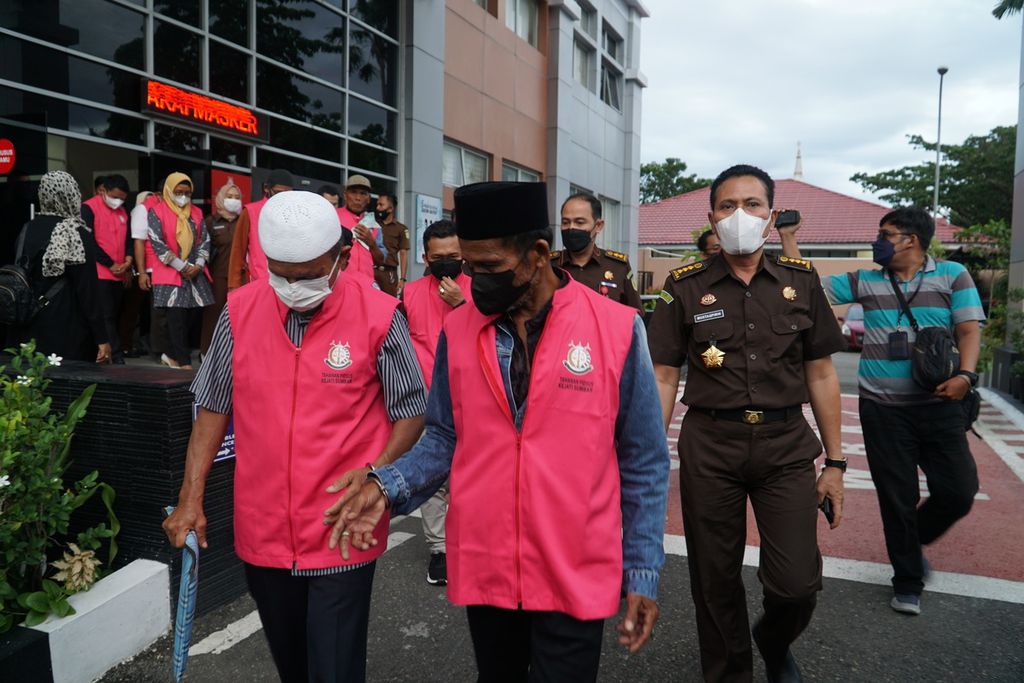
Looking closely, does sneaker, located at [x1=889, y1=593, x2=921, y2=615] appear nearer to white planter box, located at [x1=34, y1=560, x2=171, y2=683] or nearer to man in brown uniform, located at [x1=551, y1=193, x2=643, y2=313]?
man in brown uniform, located at [x1=551, y1=193, x2=643, y2=313]

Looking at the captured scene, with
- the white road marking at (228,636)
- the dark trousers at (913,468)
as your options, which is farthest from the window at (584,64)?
the white road marking at (228,636)

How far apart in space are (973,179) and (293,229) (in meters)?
44.2

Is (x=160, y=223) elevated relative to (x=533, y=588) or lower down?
elevated

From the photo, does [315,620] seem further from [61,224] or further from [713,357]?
[61,224]

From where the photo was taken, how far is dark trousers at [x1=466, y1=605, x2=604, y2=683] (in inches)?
84.1

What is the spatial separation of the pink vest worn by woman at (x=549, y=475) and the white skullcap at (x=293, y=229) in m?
0.62

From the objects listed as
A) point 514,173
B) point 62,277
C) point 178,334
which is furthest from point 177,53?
point 514,173

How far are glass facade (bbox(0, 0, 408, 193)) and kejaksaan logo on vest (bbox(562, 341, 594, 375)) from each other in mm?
8370

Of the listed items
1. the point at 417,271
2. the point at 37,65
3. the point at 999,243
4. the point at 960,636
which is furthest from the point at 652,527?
the point at 999,243

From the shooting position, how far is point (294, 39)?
12258 millimetres

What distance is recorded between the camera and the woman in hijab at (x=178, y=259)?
7.91 m

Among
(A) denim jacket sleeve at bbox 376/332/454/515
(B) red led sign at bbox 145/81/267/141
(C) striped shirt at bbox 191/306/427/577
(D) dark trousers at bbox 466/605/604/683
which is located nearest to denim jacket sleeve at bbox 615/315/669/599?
(D) dark trousers at bbox 466/605/604/683

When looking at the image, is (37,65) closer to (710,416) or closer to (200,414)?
(200,414)

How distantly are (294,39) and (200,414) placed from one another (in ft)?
36.1
